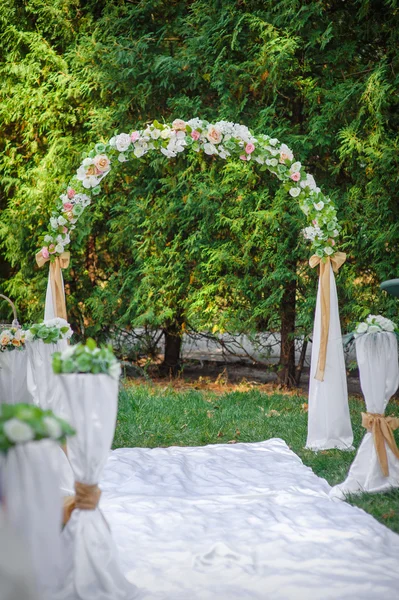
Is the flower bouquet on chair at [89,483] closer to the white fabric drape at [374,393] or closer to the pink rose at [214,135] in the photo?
the white fabric drape at [374,393]

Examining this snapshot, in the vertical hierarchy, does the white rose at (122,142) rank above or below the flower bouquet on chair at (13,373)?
above

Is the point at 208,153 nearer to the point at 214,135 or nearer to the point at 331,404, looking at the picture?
the point at 214,135

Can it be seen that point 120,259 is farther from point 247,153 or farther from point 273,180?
point 247,153

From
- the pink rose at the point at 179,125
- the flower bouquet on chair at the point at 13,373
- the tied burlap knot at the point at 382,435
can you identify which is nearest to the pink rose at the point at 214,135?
the pink rose at the point at 179,125

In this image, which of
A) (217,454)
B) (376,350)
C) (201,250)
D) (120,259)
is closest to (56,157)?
(120,259)

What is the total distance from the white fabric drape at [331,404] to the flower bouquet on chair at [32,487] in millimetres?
4081

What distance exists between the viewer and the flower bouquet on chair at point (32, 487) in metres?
2.21

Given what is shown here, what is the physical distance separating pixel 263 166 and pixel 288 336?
294 centimetres

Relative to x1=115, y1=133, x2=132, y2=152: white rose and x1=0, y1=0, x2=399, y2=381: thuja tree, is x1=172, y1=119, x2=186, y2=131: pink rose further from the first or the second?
x1=0, y1=0, x2=399, y2=381: thuja tree

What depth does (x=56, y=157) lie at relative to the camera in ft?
31.5

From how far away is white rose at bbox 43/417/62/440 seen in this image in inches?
90.9

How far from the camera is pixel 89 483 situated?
3066 mm

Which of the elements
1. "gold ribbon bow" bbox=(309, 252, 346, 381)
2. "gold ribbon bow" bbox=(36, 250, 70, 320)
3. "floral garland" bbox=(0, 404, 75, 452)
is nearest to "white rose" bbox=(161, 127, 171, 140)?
"gold ribbon bow" bbox=(36, 250, 70, 320)

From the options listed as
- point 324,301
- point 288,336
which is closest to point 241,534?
point 324,301
